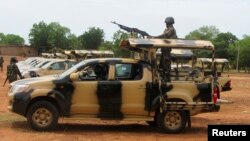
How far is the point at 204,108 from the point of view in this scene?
39.5 feet

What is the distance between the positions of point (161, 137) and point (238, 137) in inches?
153

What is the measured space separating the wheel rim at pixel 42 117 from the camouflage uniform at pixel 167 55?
9.45 ft

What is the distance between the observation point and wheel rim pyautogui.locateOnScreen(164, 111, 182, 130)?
39.2 ft

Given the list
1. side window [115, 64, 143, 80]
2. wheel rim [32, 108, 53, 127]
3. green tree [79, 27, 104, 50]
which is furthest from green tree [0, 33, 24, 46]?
wheel rim [32, 108, 53, 127]

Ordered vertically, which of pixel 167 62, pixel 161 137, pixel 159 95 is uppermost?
pixel 167 62

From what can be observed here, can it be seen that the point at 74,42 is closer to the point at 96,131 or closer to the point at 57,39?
the point at 57,39

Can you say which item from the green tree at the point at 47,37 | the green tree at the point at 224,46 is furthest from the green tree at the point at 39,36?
the green tree at the point at 224,46

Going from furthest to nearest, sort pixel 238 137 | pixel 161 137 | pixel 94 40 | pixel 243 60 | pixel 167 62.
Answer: pixel 94 40
pixel 243 60
pixel 167 62
pixel 161 137
pixel 238 137

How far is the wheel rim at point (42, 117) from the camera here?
11422 mm

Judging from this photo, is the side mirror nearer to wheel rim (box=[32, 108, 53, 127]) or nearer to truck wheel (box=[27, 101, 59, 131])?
truck wheel (box=[27, 101, 59, 131])

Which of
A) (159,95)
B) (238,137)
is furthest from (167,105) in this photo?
(238,137)

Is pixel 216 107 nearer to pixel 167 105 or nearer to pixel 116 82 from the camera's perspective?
pixel 167 105

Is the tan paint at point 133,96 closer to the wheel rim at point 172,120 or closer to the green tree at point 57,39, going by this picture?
the wheel rim at point 172,120

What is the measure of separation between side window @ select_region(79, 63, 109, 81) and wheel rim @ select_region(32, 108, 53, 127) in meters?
1.13
